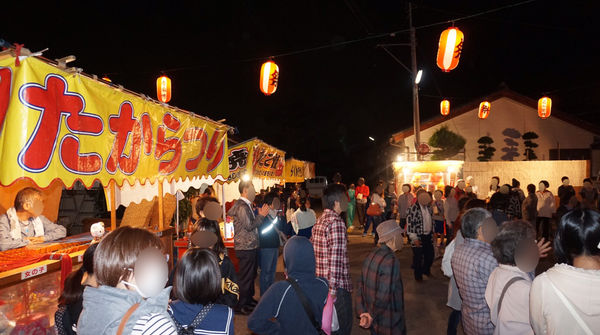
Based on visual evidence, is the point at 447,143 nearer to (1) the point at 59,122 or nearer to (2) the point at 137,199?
(2) the point at 137,199

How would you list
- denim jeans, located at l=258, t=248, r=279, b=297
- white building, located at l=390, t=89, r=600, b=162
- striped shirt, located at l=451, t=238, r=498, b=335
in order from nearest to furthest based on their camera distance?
1. striped shirt, located at l=451, t=238, r=498, b=335
2. denim jeans, located at l=258, t=248, r=279, b=297
3. white building, located at l=390, t=89, r=600, b=162

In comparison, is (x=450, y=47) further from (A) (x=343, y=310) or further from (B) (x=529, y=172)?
(B) (x=529, y=172)

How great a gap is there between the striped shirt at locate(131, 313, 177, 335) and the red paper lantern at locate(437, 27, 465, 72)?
11.2 metres

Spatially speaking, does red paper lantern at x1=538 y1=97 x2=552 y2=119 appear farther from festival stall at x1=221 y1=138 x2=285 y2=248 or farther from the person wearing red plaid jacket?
the person wearing red plaid jacket

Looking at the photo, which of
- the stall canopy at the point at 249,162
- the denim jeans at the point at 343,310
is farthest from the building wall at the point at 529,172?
the denim jeans at the point at 343,310

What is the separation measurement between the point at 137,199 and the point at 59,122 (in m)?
3.00

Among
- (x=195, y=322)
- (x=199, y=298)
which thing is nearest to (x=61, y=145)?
(x=199, y=298)

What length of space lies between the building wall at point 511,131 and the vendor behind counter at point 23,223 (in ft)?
69.4

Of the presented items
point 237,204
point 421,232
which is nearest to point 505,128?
point 421,232

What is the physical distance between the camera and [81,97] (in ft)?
12.6

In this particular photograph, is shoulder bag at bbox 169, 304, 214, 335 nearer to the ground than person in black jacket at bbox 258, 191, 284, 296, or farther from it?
farther from it

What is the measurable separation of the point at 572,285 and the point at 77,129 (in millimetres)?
4426

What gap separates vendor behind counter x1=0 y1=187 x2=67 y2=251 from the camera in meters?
4.82

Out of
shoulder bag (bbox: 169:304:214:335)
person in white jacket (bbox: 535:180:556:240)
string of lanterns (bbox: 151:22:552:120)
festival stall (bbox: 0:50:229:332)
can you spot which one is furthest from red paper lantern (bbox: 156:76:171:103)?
person in white jacket (bbox: 535:180:556:240)
